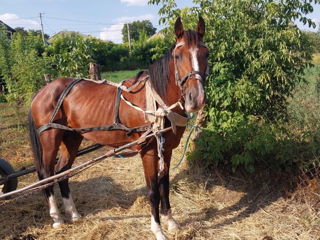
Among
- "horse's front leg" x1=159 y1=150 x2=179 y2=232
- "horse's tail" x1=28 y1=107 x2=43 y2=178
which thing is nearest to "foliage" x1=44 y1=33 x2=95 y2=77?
"horse's tail" x1=28 y1=107 x2=43 y2=178

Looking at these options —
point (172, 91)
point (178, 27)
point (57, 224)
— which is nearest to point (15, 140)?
point (57, 224)

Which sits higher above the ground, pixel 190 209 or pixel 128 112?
pixel 128 112

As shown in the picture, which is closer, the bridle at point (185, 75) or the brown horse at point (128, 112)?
the bridle at point (185, 75)

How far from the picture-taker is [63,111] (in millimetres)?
3443

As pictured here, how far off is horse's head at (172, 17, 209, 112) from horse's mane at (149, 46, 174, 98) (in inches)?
6.8

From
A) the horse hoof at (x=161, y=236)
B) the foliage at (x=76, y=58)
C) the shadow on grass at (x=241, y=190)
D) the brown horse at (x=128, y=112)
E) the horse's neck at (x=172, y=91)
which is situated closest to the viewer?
the brown horse at (x=128, y=112)

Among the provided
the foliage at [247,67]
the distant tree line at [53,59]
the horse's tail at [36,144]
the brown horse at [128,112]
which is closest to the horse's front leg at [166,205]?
the brown horse at [128,112]

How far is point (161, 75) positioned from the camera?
270cm

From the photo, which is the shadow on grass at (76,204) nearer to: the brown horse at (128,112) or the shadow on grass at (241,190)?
the brown horse at (128,112)

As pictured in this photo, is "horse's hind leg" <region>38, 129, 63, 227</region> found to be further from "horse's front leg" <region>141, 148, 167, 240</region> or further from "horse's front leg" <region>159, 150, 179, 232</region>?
"horse's front leg" <region>159, 150, 179, 232</region>

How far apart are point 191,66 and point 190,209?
2.30 m

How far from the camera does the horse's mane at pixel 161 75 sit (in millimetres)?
2670

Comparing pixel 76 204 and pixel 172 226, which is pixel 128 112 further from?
pixel 76 204

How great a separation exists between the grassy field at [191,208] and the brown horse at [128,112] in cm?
29
